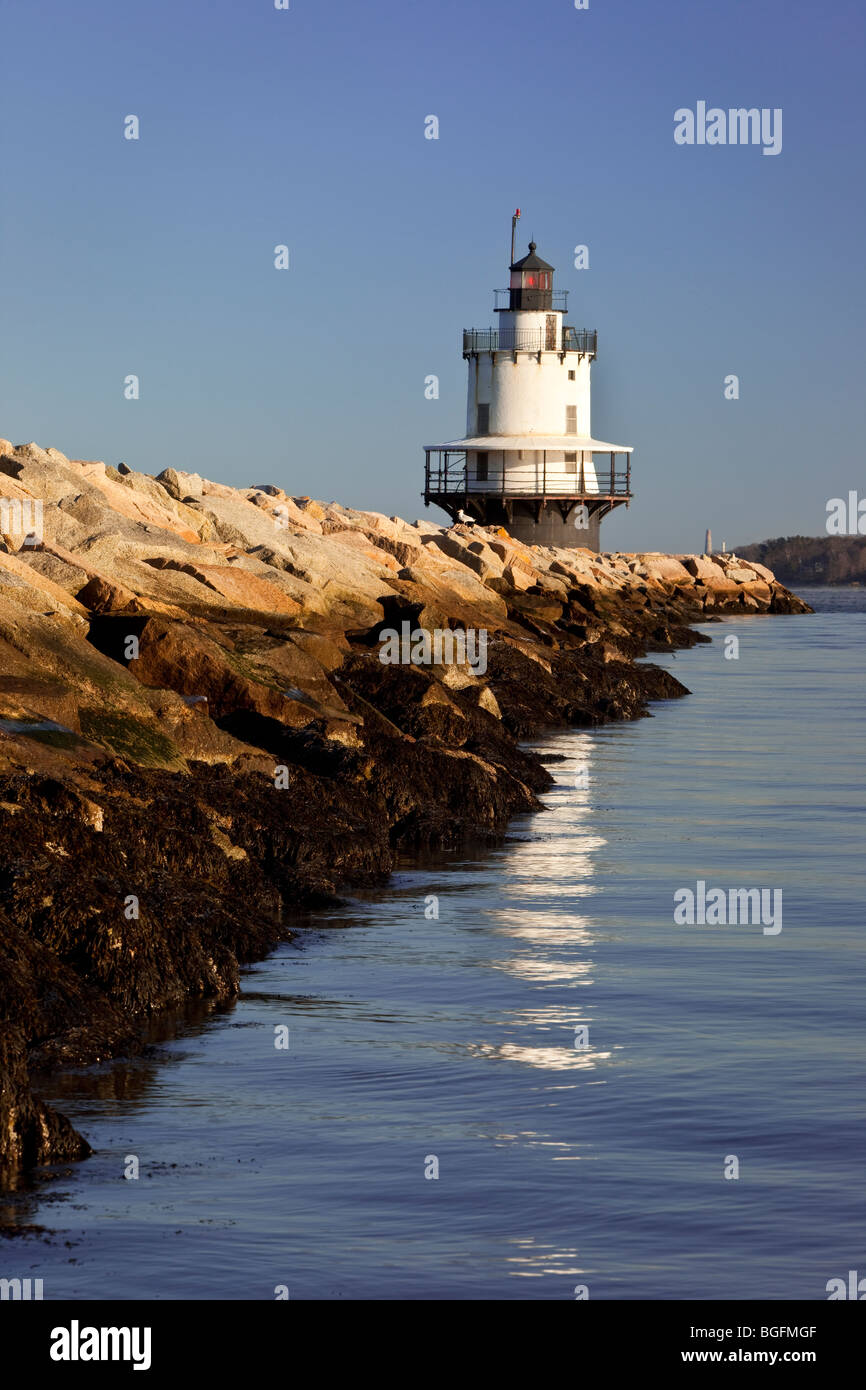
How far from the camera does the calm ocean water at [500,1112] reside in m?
6.11

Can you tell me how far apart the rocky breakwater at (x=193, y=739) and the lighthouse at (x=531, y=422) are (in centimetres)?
3017

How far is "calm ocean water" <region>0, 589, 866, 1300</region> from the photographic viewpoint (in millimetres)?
6105

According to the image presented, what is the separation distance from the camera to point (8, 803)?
33.9 ft

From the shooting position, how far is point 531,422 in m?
59.0

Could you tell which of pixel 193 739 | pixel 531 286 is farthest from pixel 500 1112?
pixel 531 286

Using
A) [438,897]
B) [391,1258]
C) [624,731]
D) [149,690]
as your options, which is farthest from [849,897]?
A: [624,731]

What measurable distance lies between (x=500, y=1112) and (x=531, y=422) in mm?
52398

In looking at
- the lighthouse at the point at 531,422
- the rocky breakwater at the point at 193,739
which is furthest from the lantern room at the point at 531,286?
the rocky breakwater at the point at 193,739

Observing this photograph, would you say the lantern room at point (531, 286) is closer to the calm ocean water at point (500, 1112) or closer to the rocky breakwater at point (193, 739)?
the rocky breakwater at point (193, 739)

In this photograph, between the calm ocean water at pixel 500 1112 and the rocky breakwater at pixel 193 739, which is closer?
the calm ocean water at pixel 500 1112

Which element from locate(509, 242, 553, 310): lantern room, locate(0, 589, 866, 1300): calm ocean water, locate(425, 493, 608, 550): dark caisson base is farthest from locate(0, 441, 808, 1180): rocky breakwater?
locate(509, 242, 553, 310): lantern room

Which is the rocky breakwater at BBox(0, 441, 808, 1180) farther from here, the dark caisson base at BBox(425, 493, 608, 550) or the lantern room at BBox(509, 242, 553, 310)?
the lantern room at BBox(509, 242, 553, 310)

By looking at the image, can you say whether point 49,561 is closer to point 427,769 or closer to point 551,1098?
point 427,769

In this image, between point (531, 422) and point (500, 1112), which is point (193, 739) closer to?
point (500, 1112)
